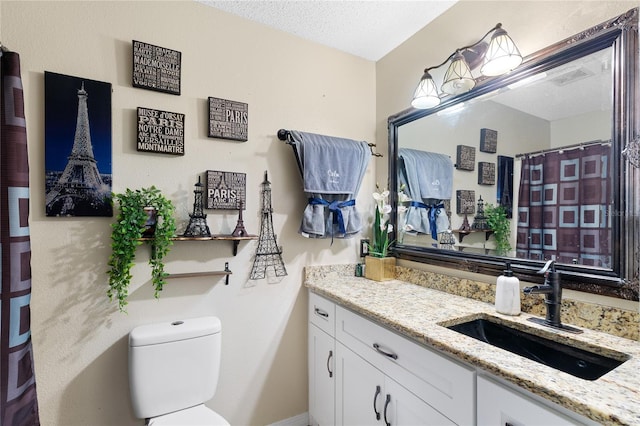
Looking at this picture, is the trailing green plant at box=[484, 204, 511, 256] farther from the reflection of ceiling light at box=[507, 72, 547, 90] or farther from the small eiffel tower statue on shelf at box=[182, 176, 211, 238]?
the small eiffel tower statue on shelf at box=[182, 176, 211, 238]

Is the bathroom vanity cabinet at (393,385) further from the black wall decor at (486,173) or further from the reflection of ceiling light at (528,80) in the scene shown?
the reflection of ceiling light at (528,80)

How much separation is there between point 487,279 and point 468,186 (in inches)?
19.2

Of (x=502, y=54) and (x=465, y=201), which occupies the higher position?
(x=502, y=54)

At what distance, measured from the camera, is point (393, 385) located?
1217 millimetres

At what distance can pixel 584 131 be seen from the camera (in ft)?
3.79

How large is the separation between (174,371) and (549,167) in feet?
6.25

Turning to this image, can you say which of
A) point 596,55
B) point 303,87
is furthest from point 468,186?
point 303,87

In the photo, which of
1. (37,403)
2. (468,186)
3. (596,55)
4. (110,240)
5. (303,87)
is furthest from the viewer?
(303,87)

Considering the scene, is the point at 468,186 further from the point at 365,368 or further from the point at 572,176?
the point at 365,368

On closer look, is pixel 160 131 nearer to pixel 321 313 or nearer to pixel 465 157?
pixel 321 313

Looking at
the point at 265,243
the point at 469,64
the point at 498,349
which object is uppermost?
the point at 469,64

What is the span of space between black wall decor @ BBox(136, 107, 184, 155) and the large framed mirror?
4.69ft

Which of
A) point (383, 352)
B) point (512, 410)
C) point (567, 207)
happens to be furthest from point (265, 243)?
point (567, 207)

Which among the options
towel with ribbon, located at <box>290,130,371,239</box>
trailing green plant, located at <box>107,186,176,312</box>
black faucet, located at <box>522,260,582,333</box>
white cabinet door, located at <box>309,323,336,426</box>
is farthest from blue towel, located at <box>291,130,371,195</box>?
black faucet, located at <box>522,260,582,333</box>
